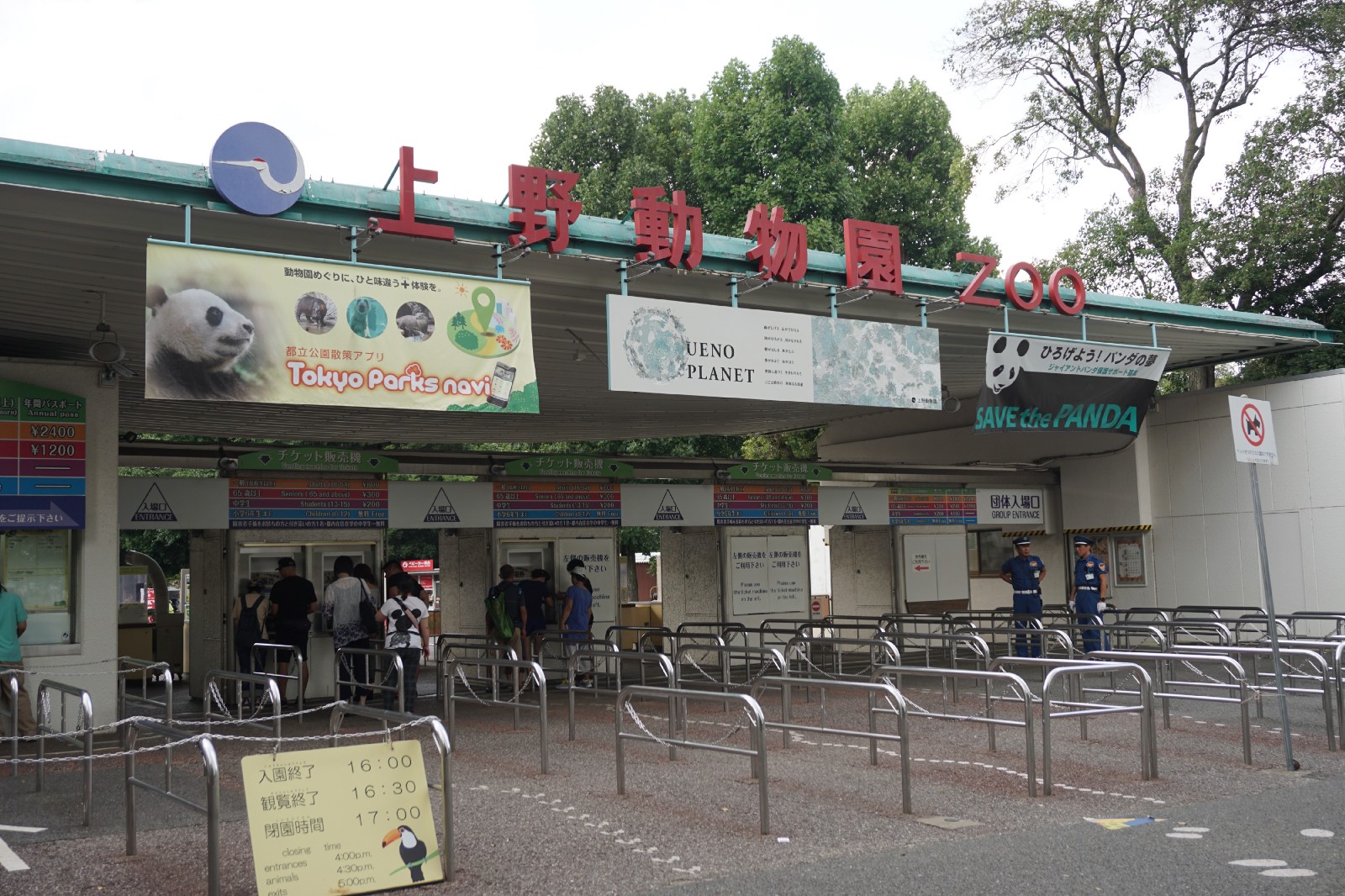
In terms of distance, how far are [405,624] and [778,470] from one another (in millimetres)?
7352

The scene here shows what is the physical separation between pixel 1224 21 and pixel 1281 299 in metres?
5.83

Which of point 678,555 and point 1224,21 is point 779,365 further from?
point 1224,21

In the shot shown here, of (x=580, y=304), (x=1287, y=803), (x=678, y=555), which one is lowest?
(x=1287, y=803)

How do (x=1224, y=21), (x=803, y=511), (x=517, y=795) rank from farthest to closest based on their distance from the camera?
(x=1224, y=21) → (x=803, y=511) → (x=517, y=795)

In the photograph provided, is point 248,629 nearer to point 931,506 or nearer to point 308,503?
point 308,503

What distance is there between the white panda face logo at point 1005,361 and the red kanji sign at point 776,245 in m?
2.96

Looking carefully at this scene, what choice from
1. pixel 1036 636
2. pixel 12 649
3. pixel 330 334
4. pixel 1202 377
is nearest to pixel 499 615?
pixel 12 649

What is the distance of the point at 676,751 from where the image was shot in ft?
30.7

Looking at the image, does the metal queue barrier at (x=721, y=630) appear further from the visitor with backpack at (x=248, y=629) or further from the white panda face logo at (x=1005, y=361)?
the visitor with backpack at (x=248, y=629)

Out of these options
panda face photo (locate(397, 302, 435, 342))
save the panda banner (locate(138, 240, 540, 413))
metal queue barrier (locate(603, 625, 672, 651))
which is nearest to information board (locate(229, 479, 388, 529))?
metal queue barrier (locate(603, 625, 672, 651))

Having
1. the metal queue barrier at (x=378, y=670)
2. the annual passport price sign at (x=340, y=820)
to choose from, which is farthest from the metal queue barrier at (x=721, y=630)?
the annual passport price sign at (x=340, y=820)

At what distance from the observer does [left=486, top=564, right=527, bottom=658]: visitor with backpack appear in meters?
14.5

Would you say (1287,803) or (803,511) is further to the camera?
(803,511)

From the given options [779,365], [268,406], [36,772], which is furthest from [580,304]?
[36,772]
